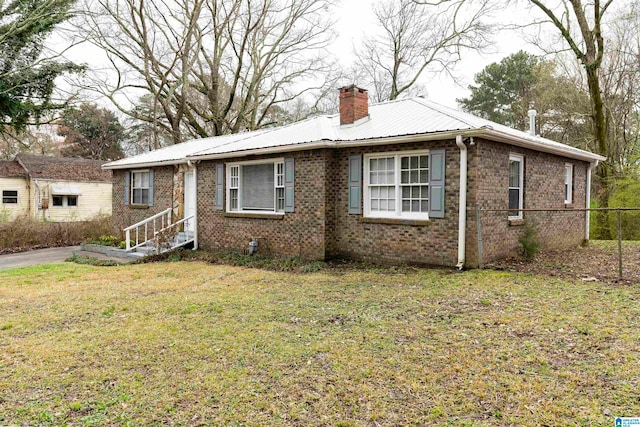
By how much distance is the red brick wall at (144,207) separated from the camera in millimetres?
15836

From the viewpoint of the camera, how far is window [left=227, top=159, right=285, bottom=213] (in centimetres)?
1209

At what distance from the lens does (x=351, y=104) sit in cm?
1189

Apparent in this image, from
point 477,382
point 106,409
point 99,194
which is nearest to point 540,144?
point 477,382

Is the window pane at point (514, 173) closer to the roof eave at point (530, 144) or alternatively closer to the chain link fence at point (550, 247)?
the roof eave at point (530, 144)

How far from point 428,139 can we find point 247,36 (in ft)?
66.2

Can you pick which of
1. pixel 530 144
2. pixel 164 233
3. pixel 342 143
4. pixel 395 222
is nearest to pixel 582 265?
pixel 530 144

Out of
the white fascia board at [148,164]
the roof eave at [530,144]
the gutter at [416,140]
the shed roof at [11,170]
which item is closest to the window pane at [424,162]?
the gutter at [416,140]

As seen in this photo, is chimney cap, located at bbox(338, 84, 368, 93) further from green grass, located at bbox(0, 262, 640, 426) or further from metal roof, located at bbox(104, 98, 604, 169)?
green grass, located at bbox(0, 262, 640, 426)

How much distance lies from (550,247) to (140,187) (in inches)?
570

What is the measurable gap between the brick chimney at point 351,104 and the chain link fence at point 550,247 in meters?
4.54

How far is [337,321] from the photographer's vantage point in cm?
601

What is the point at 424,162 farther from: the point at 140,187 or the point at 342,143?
the point at 140,187

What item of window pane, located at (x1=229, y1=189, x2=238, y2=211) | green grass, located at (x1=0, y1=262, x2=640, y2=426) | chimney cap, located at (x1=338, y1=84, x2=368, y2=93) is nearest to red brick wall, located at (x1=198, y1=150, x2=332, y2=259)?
window pane, located at (x1=229, y1=189, x2=238, y2=211)

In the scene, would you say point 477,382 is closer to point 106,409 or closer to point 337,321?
point 337,321
